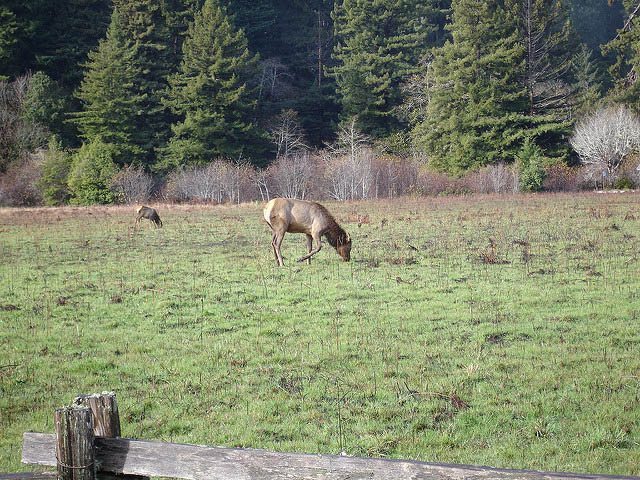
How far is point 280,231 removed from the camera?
16844 mm

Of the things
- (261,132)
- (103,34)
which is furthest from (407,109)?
(103,34)

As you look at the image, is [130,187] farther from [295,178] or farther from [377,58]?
[377,58]

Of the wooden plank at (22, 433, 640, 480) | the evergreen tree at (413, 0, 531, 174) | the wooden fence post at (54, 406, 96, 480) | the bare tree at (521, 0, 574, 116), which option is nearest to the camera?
the wooden plank at (22, 433, 640, 480)

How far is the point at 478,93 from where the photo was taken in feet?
176

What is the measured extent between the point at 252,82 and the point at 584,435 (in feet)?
206

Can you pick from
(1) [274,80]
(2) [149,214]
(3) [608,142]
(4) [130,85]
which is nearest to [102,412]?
(2) [149,214]

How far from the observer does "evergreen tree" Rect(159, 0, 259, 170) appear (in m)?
55.2

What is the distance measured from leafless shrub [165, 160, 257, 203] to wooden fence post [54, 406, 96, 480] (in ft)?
139

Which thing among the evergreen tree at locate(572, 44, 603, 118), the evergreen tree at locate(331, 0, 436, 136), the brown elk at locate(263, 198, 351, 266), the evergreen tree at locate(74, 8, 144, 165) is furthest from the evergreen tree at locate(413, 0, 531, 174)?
the brown elk at locate(263, 198, 351, 266)

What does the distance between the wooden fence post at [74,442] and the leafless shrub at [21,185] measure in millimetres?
45424

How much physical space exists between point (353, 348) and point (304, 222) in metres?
8.17

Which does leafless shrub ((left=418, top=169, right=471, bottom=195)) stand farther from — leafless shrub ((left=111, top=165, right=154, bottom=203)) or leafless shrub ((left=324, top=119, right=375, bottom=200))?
leafless shrub ((left=111, top=165, right=154, bottom=203))

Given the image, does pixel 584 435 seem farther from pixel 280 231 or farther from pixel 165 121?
pixel 165 121

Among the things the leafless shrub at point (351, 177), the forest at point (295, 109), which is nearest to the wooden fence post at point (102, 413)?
the leafless shrub at point (351, 177)
